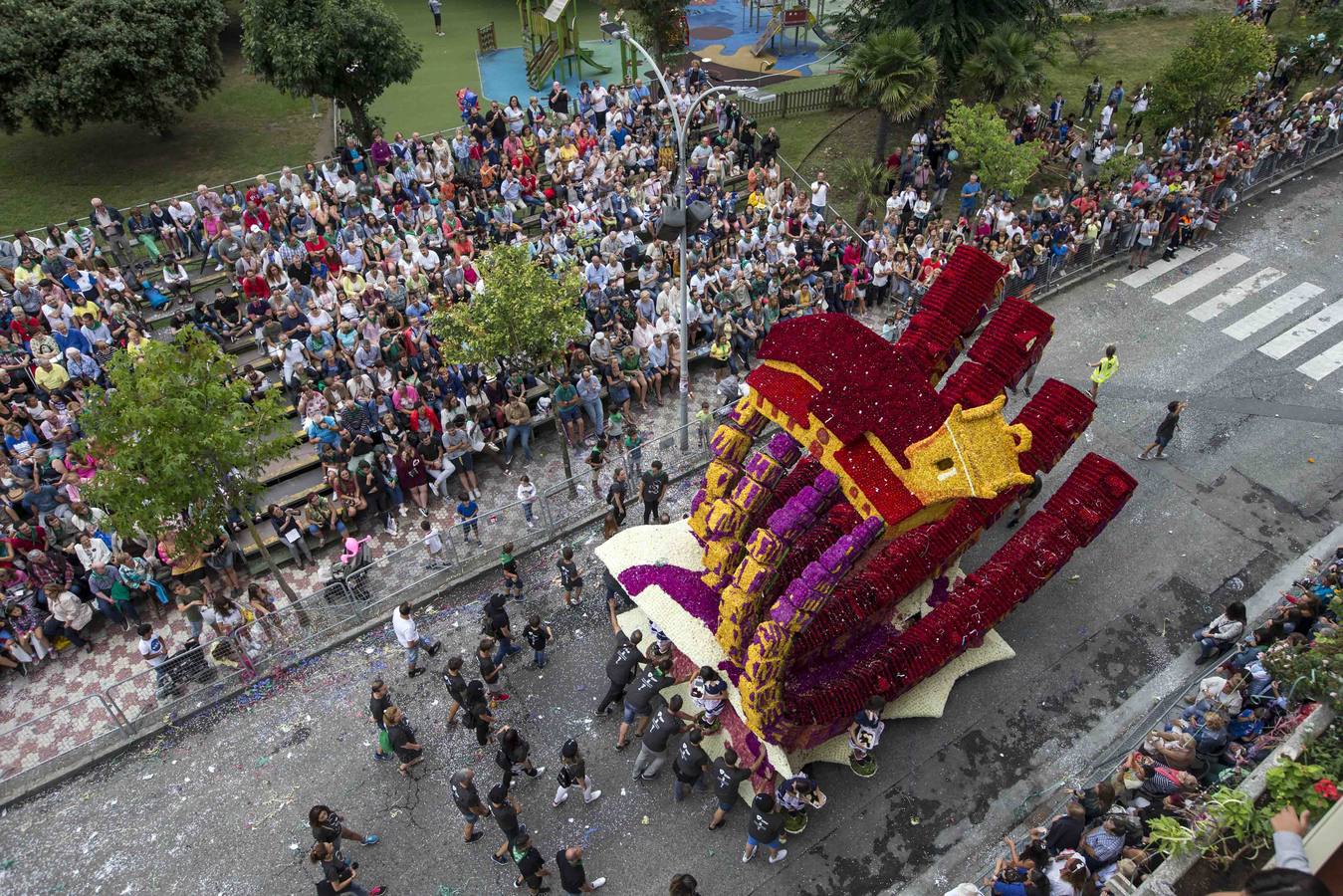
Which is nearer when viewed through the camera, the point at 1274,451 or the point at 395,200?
the point at 1274,451

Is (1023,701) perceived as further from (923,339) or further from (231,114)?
(231,114)

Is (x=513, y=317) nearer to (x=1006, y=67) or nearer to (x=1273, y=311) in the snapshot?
(x=1006, y=67)

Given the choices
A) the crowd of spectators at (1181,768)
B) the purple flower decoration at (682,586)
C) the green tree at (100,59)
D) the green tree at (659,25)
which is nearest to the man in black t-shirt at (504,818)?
the purple flower decoration at (682,586)

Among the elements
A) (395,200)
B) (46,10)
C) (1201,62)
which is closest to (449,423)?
(395,200)

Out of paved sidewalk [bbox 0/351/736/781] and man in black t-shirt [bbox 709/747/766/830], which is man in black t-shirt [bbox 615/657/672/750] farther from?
paved sidewalk [bbox 0/351/736/781]

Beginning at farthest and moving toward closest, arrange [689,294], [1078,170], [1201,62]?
[1078,170]
[1201,62]
[689,294]
